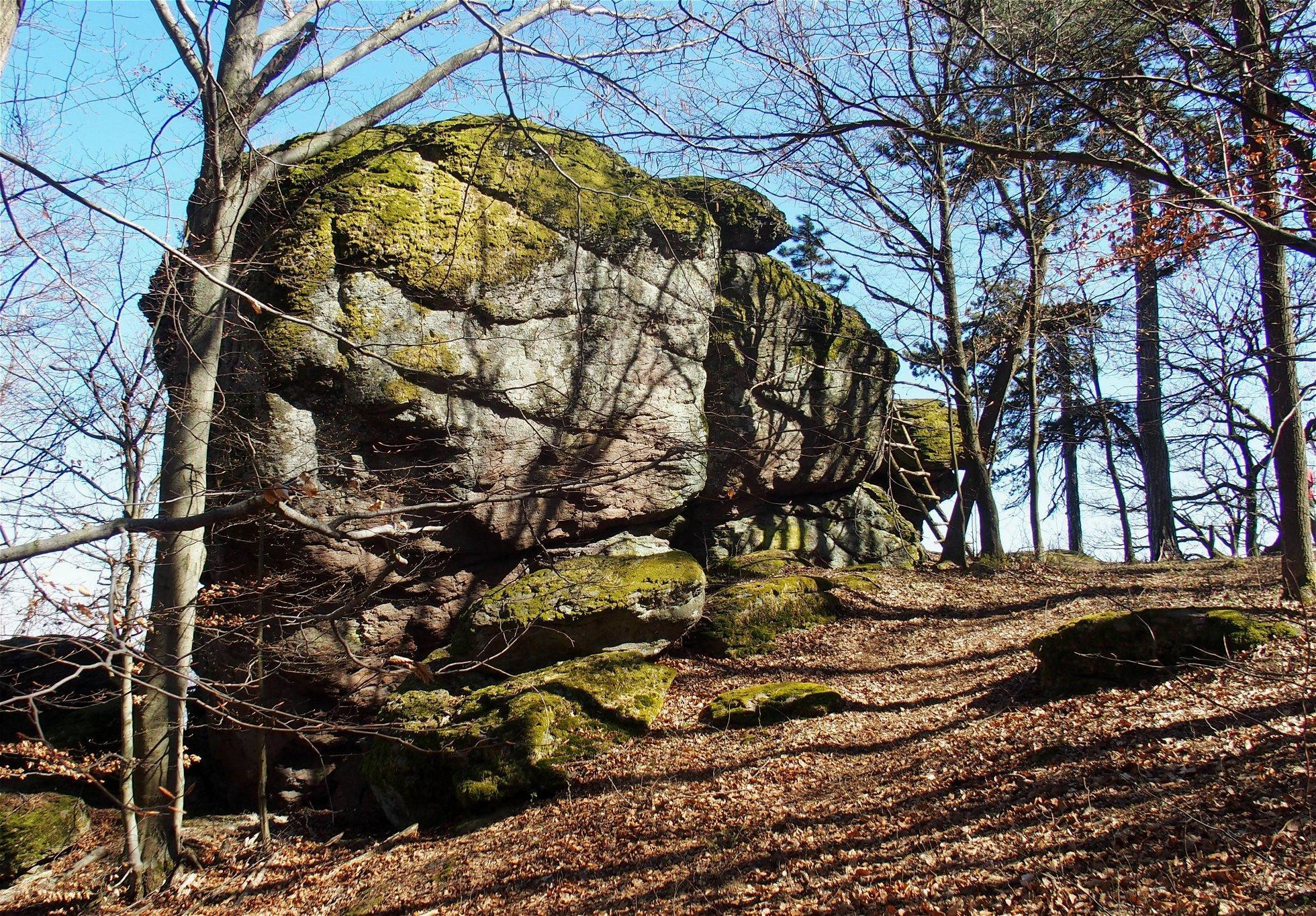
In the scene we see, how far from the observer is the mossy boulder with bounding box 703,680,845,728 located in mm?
7980

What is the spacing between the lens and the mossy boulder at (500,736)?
25.2 feet

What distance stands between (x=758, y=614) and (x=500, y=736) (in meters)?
3.84

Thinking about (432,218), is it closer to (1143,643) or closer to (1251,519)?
(1143,643)

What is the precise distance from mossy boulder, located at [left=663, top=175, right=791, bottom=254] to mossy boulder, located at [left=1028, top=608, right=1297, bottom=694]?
8477 mm

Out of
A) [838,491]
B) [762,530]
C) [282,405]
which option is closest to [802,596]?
[762,530]

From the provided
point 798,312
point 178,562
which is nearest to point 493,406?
point 178,562

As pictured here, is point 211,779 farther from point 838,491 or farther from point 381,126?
point 838,491

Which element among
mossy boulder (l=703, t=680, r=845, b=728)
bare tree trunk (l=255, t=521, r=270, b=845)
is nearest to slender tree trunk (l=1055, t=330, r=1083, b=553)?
mossy boulder (l=703, t=680, r=845, b=728)

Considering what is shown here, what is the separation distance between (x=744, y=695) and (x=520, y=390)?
4.64 meters

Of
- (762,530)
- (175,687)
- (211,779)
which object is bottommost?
(211,779)

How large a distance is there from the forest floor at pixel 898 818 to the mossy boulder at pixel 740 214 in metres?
7.28

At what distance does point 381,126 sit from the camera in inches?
412

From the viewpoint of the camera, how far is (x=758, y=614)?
10.5 m

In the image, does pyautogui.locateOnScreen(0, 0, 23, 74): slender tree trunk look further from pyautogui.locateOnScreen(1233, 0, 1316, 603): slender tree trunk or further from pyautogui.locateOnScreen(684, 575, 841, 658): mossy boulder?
pyautogui.locateOnScreen(1233, 0, 1316, 603): slender tree trunk
